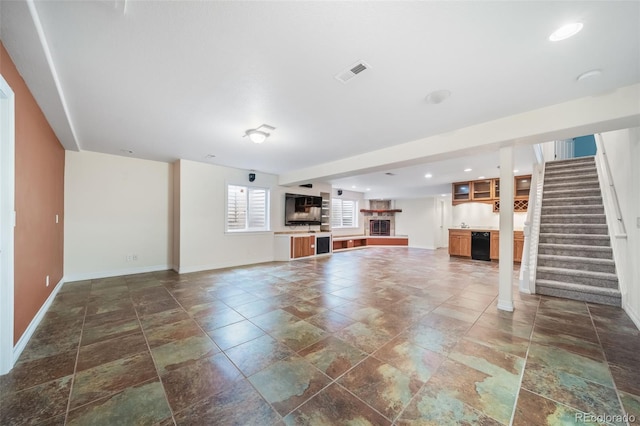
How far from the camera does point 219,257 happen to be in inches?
234

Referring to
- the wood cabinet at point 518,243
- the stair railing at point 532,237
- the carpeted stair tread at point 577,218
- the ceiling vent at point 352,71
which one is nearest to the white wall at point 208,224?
the ceiling vent at point 352,71

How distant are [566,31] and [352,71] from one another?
1494 mm

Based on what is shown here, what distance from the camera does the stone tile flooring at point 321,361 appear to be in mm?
1525

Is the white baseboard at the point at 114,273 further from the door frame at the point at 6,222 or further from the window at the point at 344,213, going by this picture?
the window at the point at 344,213

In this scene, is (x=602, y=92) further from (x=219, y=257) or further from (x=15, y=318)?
(x=219, y=257)

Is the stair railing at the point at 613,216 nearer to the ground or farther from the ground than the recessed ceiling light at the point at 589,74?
nearer to the ground

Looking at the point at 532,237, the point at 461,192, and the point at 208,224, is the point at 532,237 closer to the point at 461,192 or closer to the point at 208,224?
the point at 461,192

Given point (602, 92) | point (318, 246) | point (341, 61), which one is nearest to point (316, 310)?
point (341, 61)

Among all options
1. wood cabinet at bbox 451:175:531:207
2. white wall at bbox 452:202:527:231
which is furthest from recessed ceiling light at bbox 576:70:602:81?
white wall at bbox 452:202:527:231

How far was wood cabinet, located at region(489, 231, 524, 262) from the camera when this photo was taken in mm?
6683

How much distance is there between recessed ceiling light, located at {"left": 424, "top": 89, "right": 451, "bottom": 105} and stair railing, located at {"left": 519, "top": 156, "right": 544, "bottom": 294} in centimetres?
331

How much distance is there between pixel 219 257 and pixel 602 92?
684 cm

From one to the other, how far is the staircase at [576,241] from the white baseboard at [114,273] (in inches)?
300

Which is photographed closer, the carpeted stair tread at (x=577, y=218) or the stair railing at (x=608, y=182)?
the stair railing at (x=608, y=182)
